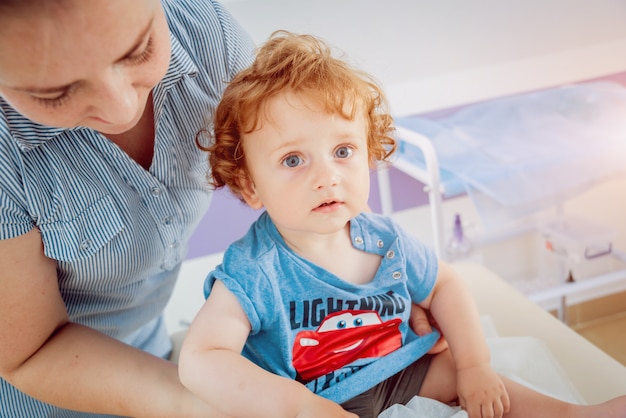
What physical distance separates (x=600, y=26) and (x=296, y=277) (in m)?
1.65

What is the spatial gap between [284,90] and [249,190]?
0.19 m

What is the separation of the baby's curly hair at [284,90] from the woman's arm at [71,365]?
1.00 feet

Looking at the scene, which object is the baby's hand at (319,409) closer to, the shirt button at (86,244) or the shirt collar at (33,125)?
the shirt button at (86,244)

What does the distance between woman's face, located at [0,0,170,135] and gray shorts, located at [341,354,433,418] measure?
514 millimetres

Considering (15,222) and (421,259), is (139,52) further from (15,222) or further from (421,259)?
(421,259)

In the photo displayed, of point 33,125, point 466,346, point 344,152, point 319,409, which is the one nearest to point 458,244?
point 466,346

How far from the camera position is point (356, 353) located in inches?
36.7

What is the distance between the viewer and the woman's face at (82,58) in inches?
24.8

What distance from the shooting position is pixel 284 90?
2.88 ft

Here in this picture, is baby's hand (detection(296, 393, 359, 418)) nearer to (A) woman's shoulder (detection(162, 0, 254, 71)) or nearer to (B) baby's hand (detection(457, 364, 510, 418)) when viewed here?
(B) baby's hand (detection(457, 364, 510, 418))

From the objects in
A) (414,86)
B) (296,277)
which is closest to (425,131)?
(414,86)

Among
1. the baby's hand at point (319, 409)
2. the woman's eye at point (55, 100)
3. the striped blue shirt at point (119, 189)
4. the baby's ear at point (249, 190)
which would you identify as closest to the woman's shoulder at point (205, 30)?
the striped blue shirt at point (119, 189)

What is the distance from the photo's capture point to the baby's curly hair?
2.89 ft

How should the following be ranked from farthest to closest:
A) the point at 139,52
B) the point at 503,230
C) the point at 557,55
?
the point at 503,230, the point at 557,55, the point at 139,52
